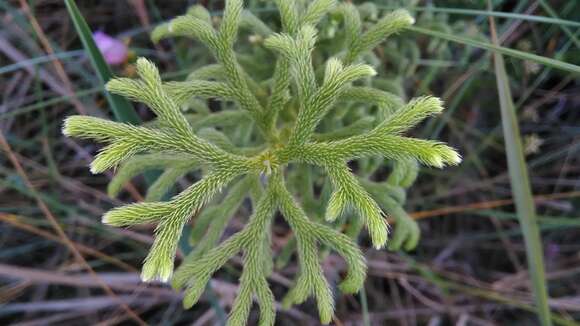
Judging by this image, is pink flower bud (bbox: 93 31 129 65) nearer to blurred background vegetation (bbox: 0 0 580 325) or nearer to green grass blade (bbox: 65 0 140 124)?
blurred background vegetation (bbox: 0 0 580 325)

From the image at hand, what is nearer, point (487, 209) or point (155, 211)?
point (155, 211)

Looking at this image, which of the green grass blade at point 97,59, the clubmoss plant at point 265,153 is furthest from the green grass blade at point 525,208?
the green grass blade at point 97,59

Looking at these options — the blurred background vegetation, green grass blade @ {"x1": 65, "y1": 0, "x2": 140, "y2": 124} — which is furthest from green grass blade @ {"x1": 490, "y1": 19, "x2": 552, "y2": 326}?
green grass blade @ {"x1": 65, "y1": 0, "x2": 140, "y2": 124}

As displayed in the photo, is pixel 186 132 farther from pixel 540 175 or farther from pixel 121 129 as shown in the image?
pixel 540 175

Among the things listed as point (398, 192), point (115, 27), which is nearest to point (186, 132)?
point (398, 192)

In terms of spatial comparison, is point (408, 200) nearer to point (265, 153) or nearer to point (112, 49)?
point (265, 153)

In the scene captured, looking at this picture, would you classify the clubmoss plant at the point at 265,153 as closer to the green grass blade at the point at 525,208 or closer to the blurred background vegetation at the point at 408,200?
the green grass blade at the point at 525,208

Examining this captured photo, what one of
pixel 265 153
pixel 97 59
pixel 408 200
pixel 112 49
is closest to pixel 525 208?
pixel 265 153
